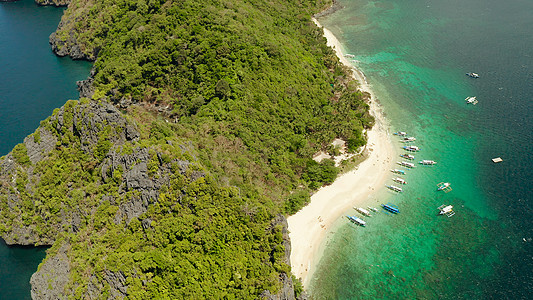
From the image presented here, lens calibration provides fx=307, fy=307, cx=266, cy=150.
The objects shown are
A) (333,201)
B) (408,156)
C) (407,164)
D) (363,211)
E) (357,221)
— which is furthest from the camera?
(408,156)

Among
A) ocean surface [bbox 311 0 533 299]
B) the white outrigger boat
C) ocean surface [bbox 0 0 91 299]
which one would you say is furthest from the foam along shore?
ocean surface [bbox 0 0 91 299]

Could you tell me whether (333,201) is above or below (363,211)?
above

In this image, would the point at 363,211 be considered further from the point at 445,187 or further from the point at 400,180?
the point at 445,187

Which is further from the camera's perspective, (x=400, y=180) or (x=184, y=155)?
(x=400, y=180)

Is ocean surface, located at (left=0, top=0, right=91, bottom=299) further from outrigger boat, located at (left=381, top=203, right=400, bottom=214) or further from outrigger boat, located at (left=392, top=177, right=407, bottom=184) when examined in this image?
outrigger boat, located at (left=392, top=177, right=407, bottom=184)

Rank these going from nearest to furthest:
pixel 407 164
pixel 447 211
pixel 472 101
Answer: pixel 447 211 < pixel 407 164 < pixel 472 101

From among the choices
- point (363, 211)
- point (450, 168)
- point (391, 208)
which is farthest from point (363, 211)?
point (450, 168)

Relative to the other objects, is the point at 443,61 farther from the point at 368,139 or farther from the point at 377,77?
the point at 368,139

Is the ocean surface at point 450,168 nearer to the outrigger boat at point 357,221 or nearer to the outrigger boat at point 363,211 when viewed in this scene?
the outrigger boat at point 357,221
